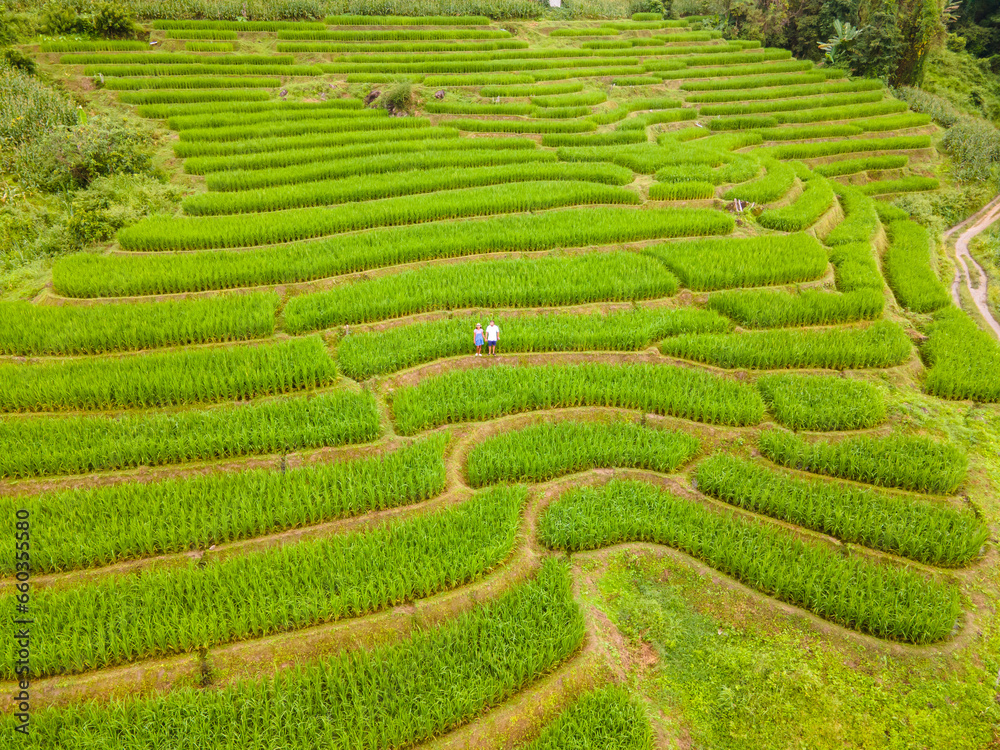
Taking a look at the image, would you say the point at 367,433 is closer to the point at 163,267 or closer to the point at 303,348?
the point at 303,348

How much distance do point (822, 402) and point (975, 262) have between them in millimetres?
11129

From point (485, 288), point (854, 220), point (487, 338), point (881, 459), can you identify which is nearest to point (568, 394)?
point (487, 338)

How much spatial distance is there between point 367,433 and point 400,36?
22.3 metres

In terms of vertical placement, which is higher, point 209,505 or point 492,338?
point 492,338

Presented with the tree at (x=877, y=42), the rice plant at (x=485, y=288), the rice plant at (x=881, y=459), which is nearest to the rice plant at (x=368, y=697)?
the rice plant at (x=881, y=459)

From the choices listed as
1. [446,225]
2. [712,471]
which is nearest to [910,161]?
[446,225]

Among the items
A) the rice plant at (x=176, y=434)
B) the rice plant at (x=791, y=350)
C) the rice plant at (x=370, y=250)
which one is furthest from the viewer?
the rice plant at (x=370, y=250)

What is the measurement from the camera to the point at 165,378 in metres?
8.61

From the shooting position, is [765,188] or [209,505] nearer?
[209,505]

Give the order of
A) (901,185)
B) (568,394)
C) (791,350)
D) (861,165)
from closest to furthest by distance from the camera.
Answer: (568,394) < (791,350) < (901,185) < (861,165)

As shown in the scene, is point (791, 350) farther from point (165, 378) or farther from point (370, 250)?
point (165, 378)

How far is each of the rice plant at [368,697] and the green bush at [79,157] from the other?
13096 millimetres

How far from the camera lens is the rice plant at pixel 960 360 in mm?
9617

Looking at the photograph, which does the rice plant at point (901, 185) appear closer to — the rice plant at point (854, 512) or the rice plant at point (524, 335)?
the rice plant at point (524, 335)
